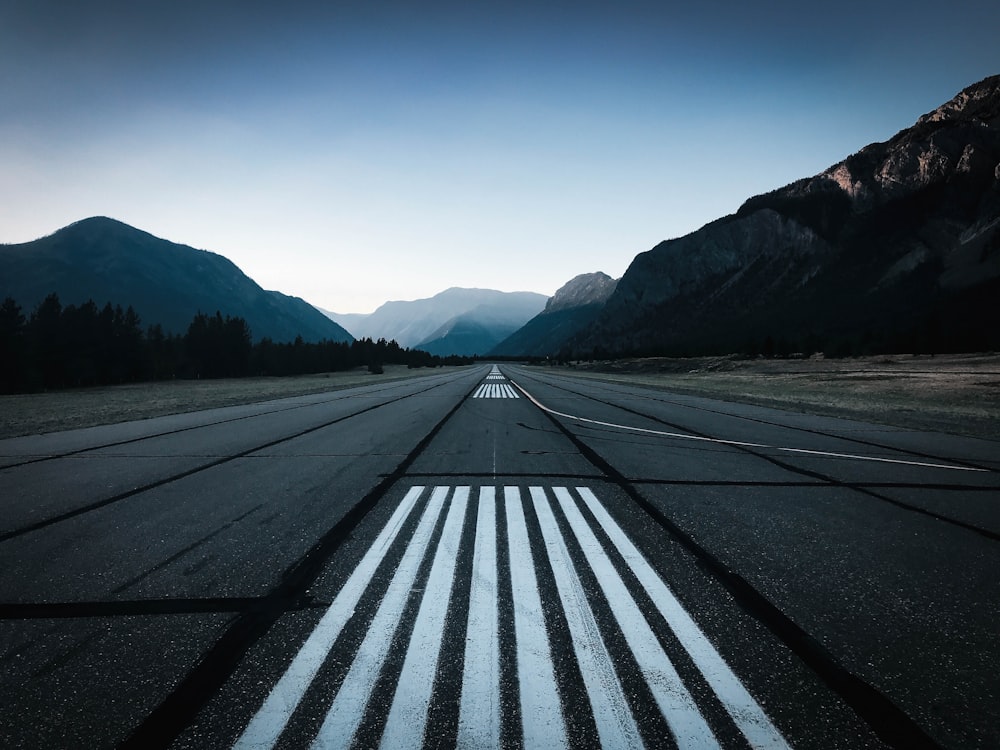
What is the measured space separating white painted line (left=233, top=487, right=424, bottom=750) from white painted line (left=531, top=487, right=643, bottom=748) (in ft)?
4.89

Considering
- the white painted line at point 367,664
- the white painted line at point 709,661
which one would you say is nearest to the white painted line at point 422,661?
the white painted line at point 367,664

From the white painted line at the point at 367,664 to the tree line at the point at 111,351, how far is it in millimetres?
66342

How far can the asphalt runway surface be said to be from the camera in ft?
7.30

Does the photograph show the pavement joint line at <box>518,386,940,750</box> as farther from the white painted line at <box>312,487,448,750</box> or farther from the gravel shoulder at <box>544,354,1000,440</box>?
the gravel shoulder at <box>544,354,1000,440</box>

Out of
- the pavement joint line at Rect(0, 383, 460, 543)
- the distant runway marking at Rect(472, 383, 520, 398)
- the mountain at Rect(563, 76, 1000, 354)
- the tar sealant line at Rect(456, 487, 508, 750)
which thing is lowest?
the distant runway marking at Rect(472, 383, 520, 398)

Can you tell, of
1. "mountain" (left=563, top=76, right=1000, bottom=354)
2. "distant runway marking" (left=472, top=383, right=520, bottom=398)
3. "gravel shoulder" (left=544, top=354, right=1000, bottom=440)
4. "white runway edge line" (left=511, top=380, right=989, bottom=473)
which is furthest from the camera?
"mountain" (left=563, top=76, right=1000, bottom=354)

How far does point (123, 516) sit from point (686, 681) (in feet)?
19.9

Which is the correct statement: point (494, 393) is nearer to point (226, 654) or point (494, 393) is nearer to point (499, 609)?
point (499, 609)

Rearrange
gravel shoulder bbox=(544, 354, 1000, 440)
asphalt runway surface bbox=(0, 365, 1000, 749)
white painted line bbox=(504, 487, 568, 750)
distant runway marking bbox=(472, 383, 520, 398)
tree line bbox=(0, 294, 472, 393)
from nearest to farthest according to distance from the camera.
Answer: white painted line bbox=(504, 487, 568, 750) < asphalt runway surface bbox=(0, 365, 1000, 749) < gravel shoulder bbox=(544, 354, 1000, 440) < distant runway marking bbox=(472, 383, 520, 398) < tree line bbox=(0, 294, 472, 393)

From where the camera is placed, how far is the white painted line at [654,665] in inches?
84.1

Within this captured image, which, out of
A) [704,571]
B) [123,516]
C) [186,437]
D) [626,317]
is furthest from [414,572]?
[626,317]

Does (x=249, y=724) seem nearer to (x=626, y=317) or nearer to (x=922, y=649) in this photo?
(x=922, y=649)

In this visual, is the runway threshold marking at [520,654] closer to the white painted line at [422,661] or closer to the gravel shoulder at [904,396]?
the white painted line at [422,661]

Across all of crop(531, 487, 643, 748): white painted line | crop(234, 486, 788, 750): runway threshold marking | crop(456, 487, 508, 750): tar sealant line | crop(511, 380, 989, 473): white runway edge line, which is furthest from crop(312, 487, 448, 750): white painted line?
crop(511, 380, 989, 473): white runway edge line
